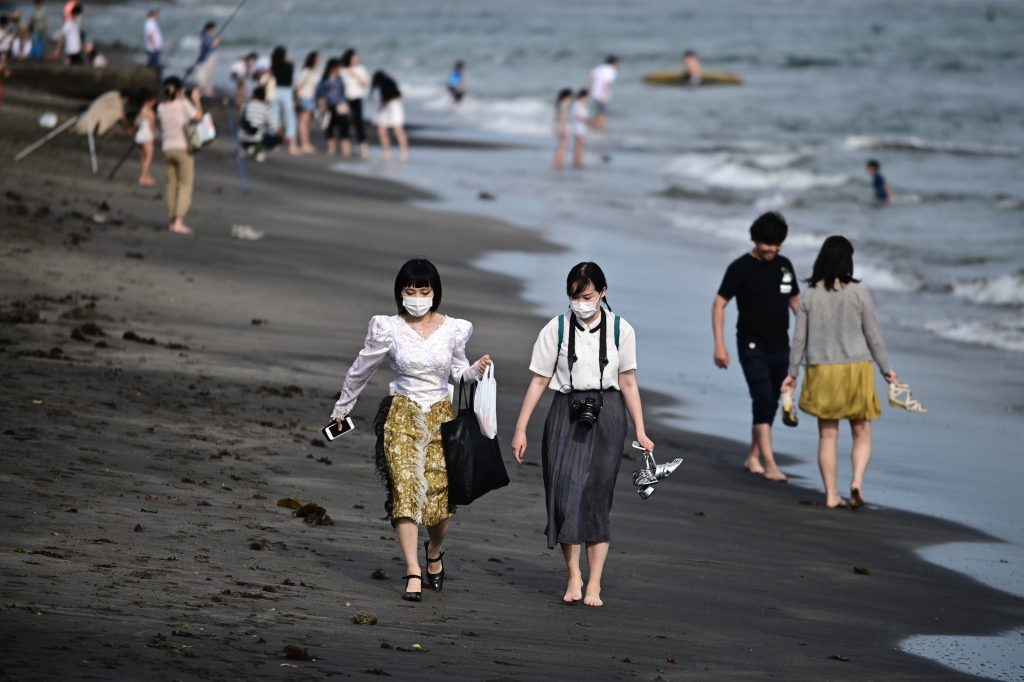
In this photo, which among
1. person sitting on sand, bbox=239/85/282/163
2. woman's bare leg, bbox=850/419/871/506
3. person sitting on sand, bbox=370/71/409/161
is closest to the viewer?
woman's bare leg, bbox=850/419/871/506

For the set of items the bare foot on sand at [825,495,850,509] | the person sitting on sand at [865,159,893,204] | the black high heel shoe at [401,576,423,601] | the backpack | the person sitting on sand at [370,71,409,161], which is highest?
the person sitting on sand at [370,71,409,161]

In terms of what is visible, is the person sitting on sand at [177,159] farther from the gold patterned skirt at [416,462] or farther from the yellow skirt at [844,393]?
the gold patterned skirt at [416,462]

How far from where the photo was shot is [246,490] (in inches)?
315

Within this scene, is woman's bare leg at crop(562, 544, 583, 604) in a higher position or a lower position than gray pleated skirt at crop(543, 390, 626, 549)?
lower

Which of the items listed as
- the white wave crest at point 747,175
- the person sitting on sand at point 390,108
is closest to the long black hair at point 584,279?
the person sitting on sand at point 390,108

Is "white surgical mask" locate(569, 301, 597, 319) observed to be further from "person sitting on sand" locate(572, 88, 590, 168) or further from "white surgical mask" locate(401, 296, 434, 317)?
"person sitting on sand" locate(572, 88, 590, 168)

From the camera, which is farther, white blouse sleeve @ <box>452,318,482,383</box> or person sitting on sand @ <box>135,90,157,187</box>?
person sitting on sand @ <box>135,90,157,187</box>

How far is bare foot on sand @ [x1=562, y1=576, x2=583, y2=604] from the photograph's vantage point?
23.0ft

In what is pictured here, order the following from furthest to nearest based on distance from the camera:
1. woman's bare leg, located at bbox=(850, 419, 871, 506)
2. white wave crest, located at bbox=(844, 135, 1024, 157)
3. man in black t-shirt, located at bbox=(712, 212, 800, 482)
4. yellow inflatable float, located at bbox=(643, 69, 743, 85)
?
yellow inflatable float, located at bbox=(643, 69, 743, 85)
white wave crest, located at bbox=(844, 135, 1024, 157)
man in black t-shirt, located at bbox=(712, 212, 800, 482)
woman's bare leg, located at bbox=(850, 419, 871, 506)

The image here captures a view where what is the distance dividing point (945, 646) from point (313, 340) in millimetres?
6692

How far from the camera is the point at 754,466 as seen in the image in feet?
33.7

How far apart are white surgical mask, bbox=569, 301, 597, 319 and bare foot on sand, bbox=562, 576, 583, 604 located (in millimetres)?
1168

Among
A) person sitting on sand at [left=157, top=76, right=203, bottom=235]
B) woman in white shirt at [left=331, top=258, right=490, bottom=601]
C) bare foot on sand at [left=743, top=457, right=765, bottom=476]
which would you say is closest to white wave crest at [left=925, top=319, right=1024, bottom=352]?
bare foot on sand at [left=743, top=457, right=765, bottom=476]

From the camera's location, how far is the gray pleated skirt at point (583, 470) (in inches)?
275
